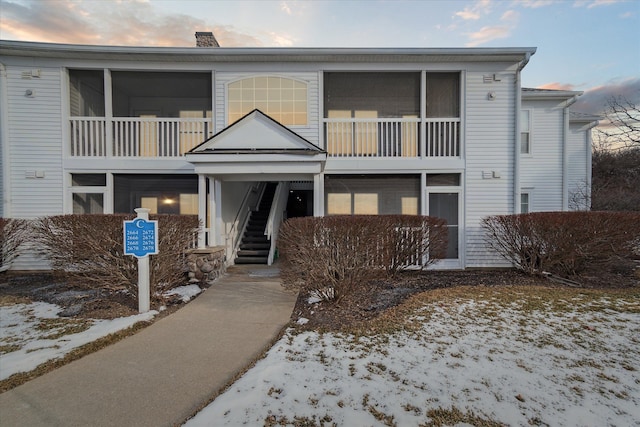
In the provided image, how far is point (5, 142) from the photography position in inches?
323

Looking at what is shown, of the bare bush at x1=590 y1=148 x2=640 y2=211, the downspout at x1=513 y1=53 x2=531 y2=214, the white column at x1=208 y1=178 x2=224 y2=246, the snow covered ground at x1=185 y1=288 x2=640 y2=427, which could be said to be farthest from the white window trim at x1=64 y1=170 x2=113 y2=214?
the bare bush at x1=590 y1=148 x2=640 y2=211

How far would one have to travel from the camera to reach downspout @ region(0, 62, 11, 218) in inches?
322

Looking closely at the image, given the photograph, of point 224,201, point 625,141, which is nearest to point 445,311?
point 224,201

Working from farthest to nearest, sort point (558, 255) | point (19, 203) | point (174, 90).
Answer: point (174, 90)
point (19, 203)
point (558, 255)

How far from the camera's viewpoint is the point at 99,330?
4168 millimetres

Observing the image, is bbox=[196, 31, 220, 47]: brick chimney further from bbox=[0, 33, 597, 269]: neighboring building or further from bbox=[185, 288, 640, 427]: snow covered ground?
bbox=[185, 288, 640, 427]: snow covered ground

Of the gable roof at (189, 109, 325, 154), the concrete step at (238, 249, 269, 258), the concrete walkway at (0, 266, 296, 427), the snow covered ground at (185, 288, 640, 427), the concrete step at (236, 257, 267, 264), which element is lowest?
the concrete walkway at (0, 266, 296, 427)

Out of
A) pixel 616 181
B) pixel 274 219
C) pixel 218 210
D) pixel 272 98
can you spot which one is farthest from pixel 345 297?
pixel 616 181

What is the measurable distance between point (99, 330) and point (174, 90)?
8594 mm

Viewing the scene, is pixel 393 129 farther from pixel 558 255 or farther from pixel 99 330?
pixel 99 330

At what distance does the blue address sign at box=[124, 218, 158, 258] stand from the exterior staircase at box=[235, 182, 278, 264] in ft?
14.9

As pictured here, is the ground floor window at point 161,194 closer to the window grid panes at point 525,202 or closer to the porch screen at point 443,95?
the porch screen at point 443,95

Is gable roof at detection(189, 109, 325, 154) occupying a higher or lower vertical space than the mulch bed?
higher

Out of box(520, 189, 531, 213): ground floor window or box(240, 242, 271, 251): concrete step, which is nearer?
box(240, 242, 271, 251): concrete step
